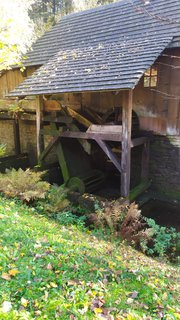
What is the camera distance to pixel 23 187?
20.1 feet

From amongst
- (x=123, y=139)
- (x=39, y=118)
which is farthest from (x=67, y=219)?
(x=39, y=118)

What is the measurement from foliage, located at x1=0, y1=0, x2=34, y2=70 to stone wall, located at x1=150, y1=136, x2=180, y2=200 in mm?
5027

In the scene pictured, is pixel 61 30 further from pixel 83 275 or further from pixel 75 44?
pixel 83 275

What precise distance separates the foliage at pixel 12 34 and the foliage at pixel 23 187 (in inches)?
111

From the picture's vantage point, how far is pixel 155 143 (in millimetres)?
8188

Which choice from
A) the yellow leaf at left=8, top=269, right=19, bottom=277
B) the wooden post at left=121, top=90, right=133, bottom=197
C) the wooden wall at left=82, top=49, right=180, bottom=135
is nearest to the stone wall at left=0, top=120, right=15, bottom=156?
the wooden wall at left=82, top=49, right=180, bottom=135

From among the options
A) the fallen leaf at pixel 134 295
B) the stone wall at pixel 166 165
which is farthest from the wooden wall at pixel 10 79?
the fallen leaf at pixel 134 295

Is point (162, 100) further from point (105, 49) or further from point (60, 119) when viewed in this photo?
point (60, 119)

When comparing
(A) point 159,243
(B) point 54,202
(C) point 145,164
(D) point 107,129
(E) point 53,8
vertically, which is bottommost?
(A) point 159,243

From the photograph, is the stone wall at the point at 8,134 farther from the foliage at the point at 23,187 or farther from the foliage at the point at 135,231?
the foliage at the point at 135,231

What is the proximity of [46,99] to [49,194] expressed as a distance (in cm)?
360

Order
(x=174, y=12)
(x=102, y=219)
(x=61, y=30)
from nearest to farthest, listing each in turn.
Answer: (x=102, y=219)
(x=174, y=12)
(x=61, y=30)

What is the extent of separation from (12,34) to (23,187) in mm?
3680

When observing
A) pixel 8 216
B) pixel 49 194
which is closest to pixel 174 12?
pixel 49 194
